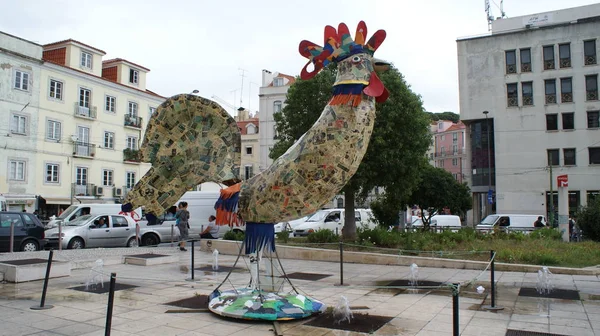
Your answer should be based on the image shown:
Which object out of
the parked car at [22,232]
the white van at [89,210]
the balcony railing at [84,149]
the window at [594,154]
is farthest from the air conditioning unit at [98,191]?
the window at [594,154]

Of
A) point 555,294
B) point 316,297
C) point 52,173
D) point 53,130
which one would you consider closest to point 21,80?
point 53,130

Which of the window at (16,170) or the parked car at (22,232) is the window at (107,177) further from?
the parked car at (22,232)

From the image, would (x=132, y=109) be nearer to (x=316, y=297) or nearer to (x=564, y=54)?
(x=316, y=297)

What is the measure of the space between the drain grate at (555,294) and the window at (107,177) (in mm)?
31693

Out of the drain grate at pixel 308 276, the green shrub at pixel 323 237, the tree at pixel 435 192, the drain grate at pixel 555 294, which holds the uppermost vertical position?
the tree at pixel 435 192

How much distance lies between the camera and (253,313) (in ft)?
22.8

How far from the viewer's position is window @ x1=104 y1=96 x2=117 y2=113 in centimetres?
3475

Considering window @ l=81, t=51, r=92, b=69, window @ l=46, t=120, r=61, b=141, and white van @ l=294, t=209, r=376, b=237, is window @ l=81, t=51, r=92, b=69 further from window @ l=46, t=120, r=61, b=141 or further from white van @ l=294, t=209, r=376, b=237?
white van @ l=294, t=209, r=376, b=237

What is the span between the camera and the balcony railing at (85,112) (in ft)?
106

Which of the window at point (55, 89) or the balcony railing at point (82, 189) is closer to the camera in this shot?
the window at point (55, 89)

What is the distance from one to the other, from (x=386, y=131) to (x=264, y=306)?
9356 millimetres

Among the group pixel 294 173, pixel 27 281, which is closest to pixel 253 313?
pixel 294 173

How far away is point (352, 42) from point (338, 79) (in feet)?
1.83

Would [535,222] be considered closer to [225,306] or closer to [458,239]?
[458,239]
